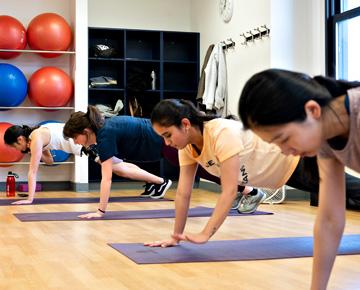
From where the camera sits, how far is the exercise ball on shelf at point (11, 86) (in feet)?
22.6

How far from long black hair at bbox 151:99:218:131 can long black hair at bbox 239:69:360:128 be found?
4.15 ft

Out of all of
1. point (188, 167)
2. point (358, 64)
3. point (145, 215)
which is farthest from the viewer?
point (358, 64)

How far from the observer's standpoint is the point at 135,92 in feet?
25.4

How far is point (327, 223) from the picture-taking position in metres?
1.45

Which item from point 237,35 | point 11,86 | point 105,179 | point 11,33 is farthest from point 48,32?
point 105,179

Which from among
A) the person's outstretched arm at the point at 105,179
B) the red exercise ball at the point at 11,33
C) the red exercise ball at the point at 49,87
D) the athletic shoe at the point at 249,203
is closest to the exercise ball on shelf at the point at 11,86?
the red exercise ball at the point at 49,87

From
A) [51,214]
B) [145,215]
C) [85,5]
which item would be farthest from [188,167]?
[85,5]

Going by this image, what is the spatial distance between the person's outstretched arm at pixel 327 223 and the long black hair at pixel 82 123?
2753mm

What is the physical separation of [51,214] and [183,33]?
4.15 metres

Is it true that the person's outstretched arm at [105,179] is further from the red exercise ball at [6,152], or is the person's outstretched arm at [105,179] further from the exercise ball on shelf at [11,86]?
the exercise ball on shelf at [11,86]

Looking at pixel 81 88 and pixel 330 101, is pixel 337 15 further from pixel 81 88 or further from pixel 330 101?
pixel 330 101

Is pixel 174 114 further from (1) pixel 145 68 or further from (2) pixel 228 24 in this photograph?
(1) pixel 145 68

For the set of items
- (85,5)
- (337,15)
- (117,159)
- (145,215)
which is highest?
(85,5)

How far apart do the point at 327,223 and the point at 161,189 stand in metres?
4.52
